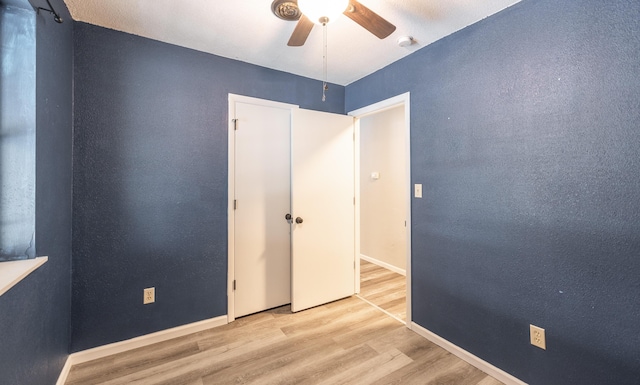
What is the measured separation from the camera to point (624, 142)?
127 cm

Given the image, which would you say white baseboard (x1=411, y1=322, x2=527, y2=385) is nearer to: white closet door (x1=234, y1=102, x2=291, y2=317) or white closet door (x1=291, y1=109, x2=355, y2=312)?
white closet door (x1=291, y1=109, x2=355, y2=312)

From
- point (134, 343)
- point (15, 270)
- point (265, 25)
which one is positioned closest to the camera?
point (15, 270)

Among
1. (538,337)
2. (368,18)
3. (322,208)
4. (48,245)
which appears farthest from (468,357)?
(48,245)

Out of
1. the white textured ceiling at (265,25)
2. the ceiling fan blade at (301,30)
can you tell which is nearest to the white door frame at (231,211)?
the white textured ceiling at (265,25)

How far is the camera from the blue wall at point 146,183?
1864mm

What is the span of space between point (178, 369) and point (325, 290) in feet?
4.72

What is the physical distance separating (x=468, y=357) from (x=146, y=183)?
2.73m

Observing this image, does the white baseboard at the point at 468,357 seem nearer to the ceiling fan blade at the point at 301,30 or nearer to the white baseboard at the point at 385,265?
the white baseboard at the point at 385,265

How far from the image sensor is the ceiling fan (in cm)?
122

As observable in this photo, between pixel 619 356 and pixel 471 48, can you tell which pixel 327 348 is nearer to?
pixel 619 356

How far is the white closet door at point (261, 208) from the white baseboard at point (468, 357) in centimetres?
132

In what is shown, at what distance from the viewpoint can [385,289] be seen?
3.17 meters

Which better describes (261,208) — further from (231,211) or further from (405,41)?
(405,41)

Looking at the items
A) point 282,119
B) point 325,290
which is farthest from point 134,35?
point 325,290
